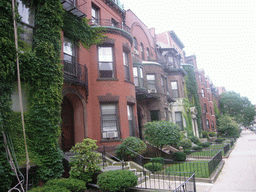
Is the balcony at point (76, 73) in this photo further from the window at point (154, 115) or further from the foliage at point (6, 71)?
the window at point (154, 115)

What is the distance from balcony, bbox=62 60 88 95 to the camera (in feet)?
37.3

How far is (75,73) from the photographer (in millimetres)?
12180

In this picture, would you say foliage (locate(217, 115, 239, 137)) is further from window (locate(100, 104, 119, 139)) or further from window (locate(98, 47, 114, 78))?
window (locate(98, 47, 114, 78))

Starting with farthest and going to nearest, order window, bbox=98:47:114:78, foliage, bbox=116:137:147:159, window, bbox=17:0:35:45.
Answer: window, bbox=98:47:114:78
foliage, bbox=116:137:147:159
window, bbox=17:0:35:45

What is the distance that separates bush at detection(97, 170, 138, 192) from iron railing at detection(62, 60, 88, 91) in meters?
5.54

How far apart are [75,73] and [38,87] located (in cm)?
366

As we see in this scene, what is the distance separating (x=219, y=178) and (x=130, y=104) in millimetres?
7510

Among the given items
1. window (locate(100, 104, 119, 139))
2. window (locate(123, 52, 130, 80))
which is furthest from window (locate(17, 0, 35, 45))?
window (locate(123, 52, 130, 80))

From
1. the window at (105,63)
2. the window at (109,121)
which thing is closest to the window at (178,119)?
the window at (109,121)

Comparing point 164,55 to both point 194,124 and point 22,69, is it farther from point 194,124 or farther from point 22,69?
point 22,69

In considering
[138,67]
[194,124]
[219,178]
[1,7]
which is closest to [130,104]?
[138,67]

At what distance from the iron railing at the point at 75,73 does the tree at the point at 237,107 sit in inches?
2270

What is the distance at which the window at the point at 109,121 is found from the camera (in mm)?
13070

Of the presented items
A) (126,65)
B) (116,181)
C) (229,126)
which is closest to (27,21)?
(126,65)
